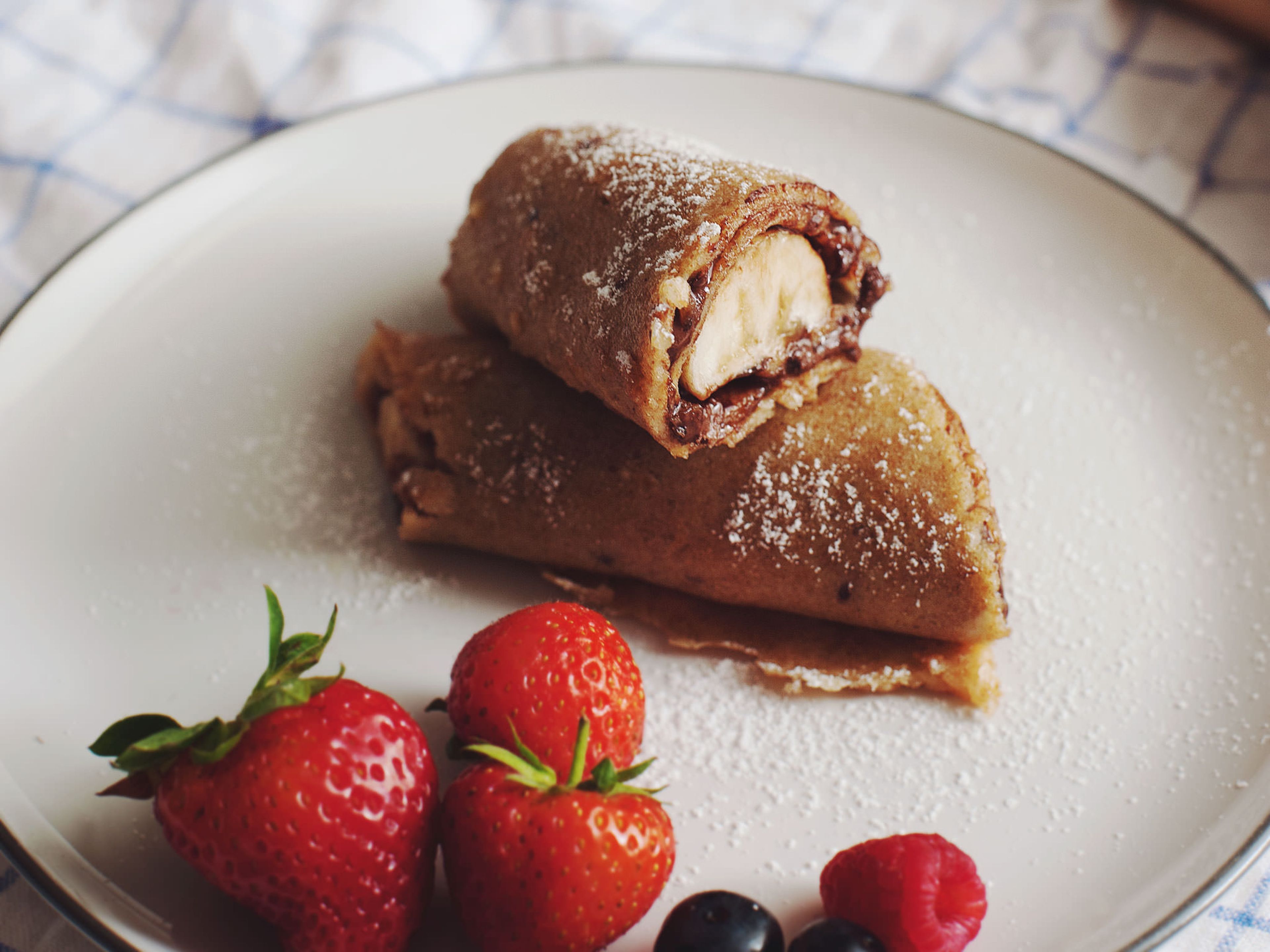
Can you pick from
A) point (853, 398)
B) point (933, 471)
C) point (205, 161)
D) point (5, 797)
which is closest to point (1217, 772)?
point (933, 471)

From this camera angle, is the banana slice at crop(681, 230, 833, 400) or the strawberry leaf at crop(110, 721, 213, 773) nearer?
the strawberry leaf at crop(110, 721, 213, 773)

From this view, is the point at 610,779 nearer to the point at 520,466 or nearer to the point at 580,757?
the point at 580,757

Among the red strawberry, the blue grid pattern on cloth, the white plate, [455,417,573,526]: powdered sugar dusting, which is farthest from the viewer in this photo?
the blue grid pattern on cloth

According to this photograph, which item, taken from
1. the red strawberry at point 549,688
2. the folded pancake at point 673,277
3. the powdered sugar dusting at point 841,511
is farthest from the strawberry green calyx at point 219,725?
the powdered sugar dusting at point 841,511

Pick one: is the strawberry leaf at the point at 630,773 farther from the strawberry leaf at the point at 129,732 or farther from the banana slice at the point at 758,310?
the banana slice at the point at 758,310

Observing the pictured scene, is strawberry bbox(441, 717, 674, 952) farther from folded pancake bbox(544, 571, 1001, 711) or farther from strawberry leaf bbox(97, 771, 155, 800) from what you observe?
folded pancake bbox(544, 571, 1001, 711)

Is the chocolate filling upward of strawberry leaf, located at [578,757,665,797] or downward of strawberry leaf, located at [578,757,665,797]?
upward

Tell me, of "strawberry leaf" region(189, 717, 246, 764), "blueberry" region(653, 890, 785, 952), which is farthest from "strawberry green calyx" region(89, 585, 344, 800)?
"blueberry" region(653, 890, 785, 952)
